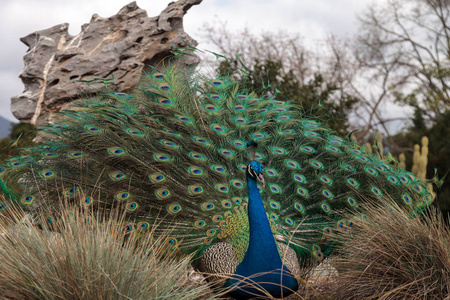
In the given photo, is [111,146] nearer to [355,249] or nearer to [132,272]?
[132,272]

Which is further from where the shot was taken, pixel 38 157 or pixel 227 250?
pixel 38 157

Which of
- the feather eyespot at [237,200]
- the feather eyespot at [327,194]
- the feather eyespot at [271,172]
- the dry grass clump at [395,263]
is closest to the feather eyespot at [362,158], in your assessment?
the feather eyespot at [327,194]

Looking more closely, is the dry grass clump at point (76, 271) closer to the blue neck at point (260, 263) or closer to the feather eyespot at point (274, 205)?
the blue neck at point (260, 263)

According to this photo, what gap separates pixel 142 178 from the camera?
4055mm

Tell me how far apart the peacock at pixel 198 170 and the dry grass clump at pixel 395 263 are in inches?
21.4

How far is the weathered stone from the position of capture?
21.4 feet

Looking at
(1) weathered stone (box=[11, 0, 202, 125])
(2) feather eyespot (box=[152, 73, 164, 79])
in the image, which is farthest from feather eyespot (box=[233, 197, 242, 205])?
(1) weathered stone (box=[11, 0, 202, 125])

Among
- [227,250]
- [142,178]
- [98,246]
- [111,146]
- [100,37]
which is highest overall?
[100,37]

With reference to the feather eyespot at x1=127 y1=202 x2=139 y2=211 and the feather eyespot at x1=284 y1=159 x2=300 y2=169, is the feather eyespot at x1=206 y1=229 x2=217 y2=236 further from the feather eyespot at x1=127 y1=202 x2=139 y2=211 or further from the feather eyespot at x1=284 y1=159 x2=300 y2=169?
the feather eyespot at x1=284 y1=159 x2=300 y2=169

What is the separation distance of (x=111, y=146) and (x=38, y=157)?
32.0 inches

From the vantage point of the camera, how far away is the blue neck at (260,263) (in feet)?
9.95

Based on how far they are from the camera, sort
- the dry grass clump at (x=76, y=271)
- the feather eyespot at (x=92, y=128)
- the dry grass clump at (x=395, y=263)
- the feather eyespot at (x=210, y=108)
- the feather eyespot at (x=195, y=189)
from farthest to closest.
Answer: the feather eyespot at (x=210, y=108) < the feather eyespot at (x=92, y=128) < the feather eyespot at (x=195, y=189) < the dry grass clump at (x=395, y=263) < the dry grass clump at (x=76, y=271)

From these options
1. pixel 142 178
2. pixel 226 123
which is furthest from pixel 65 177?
pixel 226 123

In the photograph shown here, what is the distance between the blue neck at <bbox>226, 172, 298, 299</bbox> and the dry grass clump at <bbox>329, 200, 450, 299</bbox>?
386 millimetres
